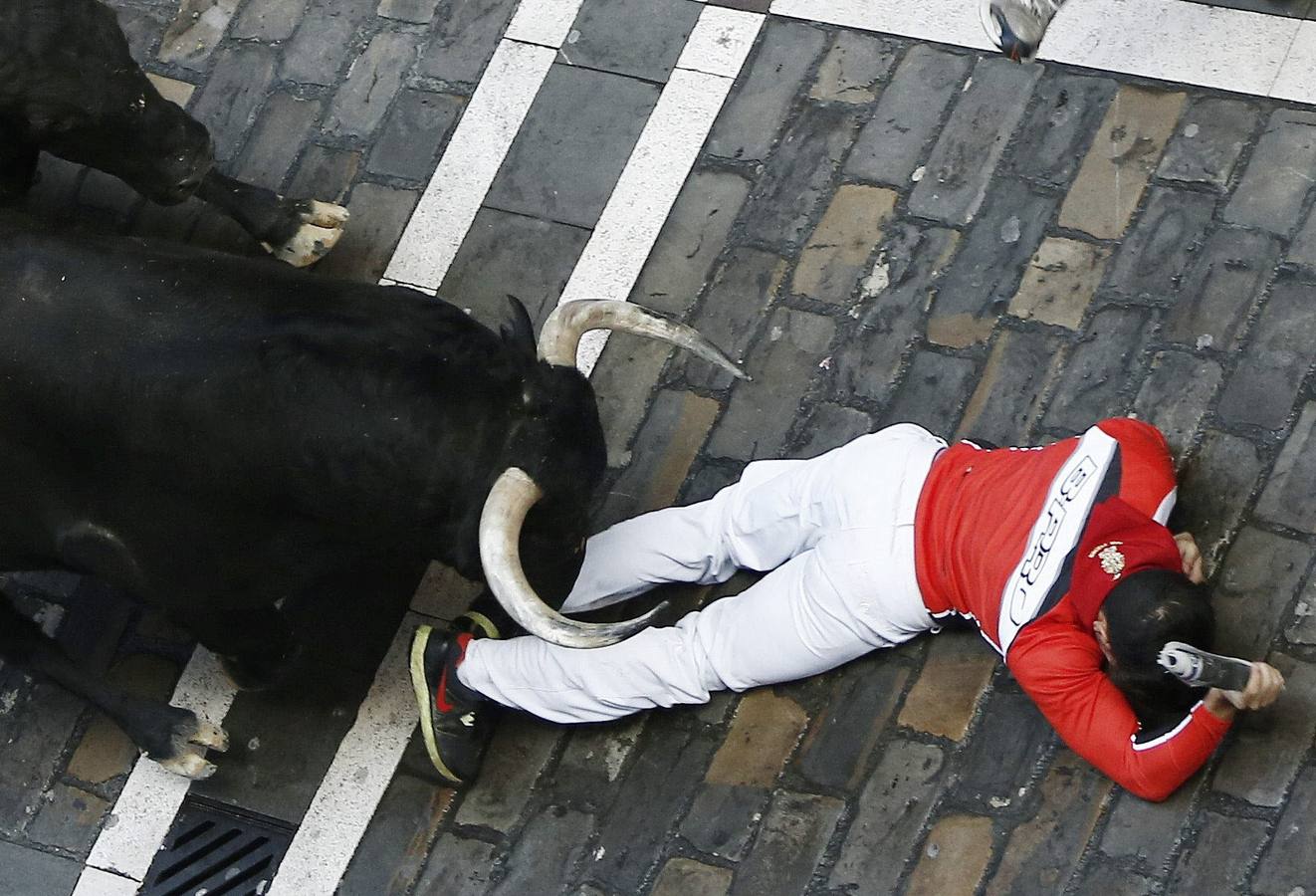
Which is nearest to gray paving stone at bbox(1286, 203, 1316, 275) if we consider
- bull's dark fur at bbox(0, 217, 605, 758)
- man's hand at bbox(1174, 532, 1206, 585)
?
man's hand at bbox(1174, 532, 1206, 585)

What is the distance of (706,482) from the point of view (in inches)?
206

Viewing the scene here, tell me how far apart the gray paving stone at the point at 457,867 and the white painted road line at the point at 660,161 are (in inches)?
61.0

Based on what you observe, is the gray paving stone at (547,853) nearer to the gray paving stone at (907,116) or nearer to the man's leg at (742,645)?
the man's leg at (742,645)

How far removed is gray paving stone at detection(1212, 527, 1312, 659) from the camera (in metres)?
4.39

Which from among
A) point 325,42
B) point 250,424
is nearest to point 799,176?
point 325,42

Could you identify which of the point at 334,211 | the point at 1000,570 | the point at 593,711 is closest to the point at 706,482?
the point at 593,711

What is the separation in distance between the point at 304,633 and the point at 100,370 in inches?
49.2

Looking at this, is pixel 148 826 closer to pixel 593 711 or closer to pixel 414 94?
pixel 593 711

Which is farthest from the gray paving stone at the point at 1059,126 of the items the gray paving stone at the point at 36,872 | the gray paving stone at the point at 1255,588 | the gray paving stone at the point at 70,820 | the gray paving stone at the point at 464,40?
the gray paving stone at the point at 36,872

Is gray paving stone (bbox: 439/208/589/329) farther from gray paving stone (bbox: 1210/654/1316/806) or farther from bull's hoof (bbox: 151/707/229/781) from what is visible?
gray paving stone (bbox: 1210/654/1316/806)

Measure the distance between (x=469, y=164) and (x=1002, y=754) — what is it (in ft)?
9.47

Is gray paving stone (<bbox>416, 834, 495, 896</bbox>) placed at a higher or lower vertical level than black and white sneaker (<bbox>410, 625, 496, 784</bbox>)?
lower

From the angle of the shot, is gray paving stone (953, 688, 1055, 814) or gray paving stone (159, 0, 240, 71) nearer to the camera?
gray paving stone (953, 688, 1055, 814)

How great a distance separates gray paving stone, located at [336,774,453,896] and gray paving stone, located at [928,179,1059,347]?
→ 2.07 metres
